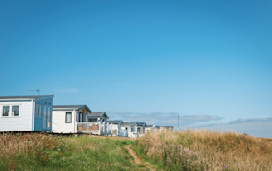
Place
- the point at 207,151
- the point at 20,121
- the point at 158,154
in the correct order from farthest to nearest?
the point at 20,121 < the point at 158,154 < the point at 207,151

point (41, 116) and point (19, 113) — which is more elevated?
point (19, 113)

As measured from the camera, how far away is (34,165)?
9.55 m

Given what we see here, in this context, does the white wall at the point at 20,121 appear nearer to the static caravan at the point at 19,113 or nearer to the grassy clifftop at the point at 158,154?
the static caravan at the point at 19,113

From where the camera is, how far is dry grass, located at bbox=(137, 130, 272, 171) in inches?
444

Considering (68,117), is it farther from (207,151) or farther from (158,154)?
(207,151)

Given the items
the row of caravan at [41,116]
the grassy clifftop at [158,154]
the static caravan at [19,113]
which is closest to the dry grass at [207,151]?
the grassy clifftop at [158,154]

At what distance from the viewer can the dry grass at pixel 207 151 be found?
37.0 ft

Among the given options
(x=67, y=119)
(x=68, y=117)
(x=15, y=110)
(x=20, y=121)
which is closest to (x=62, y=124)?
(x=67, y=119)

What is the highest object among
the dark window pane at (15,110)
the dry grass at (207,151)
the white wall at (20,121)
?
the dark window pane at (15,110)

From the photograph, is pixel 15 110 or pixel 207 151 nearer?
pixel 207 151

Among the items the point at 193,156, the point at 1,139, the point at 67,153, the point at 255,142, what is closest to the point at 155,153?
the point at 193,156

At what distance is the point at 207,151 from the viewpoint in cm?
1409

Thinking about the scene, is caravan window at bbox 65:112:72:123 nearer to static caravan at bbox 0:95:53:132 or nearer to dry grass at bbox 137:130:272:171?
static caravan at bbox 0:95:53:132

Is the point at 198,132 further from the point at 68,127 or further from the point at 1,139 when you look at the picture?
the point at 68,127
